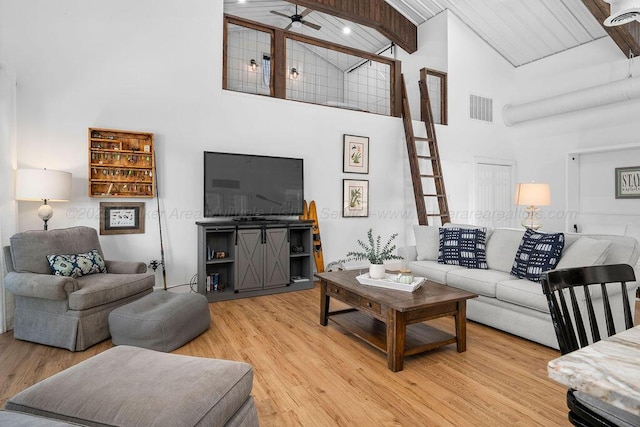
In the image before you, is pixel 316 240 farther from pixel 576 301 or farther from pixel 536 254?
pixel 576 301

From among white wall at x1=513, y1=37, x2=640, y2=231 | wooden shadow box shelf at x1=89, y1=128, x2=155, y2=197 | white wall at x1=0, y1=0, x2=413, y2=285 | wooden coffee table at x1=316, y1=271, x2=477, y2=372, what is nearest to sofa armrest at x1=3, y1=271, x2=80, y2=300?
white wall at x1=0, y1=0, x2=413, y2=285

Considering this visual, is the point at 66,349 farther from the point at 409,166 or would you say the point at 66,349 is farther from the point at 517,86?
the point at 517,86

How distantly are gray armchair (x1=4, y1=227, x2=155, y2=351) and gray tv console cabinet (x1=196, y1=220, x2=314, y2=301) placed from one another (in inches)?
42.4

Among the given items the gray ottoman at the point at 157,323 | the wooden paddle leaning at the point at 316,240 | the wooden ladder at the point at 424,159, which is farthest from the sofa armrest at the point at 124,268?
the wooden ladder at the point at 424,159

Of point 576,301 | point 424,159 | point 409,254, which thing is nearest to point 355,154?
point 424,159

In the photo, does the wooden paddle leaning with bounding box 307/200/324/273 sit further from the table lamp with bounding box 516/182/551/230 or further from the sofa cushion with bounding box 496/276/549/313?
the table lamp with bounding box 516/182/551/230

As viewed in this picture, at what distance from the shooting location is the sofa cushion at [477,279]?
319 centimetres

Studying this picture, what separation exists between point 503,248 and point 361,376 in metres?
2.11

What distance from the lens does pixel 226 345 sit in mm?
2867

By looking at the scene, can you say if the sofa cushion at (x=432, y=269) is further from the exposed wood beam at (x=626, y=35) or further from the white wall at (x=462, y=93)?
the exposed wood beam at (x=626, y=35)

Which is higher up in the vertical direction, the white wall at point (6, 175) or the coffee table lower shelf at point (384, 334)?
the white wall at point (6, 175)

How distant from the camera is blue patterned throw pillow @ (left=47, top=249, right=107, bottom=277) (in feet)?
9.84

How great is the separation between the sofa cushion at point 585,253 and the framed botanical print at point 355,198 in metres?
2.96

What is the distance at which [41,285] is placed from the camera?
2.72 metres
